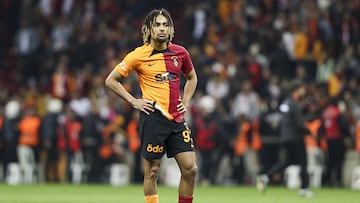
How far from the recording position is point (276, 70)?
31172 millimetres

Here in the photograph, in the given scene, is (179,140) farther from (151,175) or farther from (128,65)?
(128,65)

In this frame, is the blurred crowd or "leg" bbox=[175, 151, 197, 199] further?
the blurred crowd

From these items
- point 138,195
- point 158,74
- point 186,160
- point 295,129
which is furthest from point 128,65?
point 295,129

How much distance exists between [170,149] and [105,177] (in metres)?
17.3

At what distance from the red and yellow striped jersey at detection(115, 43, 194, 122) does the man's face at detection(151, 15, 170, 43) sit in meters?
0.19

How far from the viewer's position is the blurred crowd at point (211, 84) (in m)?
29.4

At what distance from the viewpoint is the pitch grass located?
69.3 feet

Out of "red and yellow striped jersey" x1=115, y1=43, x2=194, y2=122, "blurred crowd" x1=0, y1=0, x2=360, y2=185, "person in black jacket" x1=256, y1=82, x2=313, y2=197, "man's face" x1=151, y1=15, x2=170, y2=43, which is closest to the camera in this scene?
"man's face" x1=151, y1=15, x2=170, y2=43

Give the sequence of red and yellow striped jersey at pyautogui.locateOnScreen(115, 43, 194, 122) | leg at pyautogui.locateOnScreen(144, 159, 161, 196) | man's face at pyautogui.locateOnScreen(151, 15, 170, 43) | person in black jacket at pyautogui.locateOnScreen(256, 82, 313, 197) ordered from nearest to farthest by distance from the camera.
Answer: man's face at pyautogui.locateOnScreen(151, 15, 170, 43) → red and yellow striped jersey at pyautogui.locateOnScreen(115, 43, 194, 122) → leg at pyautogui.locateOnScreen(144, 159, 161, 196) → person in black jacket at pyautogui.locateOnScreen(256, 82, 313, 197)

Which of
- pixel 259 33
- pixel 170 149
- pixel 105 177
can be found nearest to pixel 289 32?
pixel 259 33

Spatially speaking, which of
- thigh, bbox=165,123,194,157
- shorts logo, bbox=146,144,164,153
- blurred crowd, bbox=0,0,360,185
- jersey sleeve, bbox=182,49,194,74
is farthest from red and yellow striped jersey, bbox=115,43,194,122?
blurred crowd, bbox=0,0,360,185

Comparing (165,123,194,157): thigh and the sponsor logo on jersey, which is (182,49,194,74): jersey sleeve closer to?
the sponsor logo on jersey

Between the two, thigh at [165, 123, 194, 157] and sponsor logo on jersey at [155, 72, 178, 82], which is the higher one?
sponsor logo on jersey at [155, 72, 178, 82]

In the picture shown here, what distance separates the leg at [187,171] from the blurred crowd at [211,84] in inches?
492
